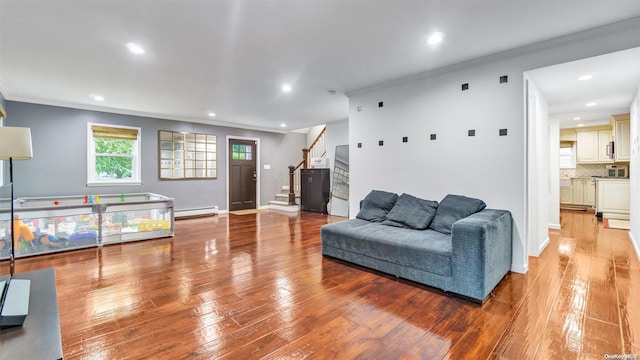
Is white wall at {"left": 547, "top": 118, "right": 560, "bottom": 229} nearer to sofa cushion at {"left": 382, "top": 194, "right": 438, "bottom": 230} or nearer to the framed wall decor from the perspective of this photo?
sofa cushion at {"left": 382, "top": 194, "right": 438, "bottom": 230}

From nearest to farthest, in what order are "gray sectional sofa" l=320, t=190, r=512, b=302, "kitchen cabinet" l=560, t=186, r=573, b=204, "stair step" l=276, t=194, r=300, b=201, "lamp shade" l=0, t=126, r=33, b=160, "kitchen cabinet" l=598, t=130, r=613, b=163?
1. "lamp shade" l=0, t=126, r=33, b=160
2. "gray sectional sofa" l=320, t=190, r=512, b=302
3. "kitchen cabinet" l=598, t=130, r=613, b=163
4. "kitchen cabinet" l=560, t=186, r=573, b=204
5. "stair step" l=276, t=194, r=300, b=201

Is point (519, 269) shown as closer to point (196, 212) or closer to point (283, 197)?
point (283, 197)

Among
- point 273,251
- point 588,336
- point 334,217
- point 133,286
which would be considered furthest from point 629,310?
point 334,217

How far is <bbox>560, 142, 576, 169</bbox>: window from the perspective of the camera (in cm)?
799

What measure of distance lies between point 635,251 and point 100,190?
351 inches

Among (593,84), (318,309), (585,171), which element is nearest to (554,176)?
(593,84)

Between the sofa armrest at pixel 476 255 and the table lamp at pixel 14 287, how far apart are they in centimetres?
287

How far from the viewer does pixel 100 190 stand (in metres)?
5.85

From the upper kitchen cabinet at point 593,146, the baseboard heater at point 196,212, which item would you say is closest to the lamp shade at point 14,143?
the baseboard heater at point 196,212

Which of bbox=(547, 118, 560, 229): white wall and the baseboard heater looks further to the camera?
the baseboard heater

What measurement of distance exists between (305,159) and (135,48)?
19.5 feet

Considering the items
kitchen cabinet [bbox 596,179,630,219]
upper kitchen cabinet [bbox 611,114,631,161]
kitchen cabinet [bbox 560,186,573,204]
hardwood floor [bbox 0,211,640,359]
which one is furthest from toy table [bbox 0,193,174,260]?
kitchen cabinet [bbox 560,186,573,204]

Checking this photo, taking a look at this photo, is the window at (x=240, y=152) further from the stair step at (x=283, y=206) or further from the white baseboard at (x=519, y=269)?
the white baseboard at (x=519, y=269)

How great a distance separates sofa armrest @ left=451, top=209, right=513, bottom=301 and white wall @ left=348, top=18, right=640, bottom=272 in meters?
0.72
